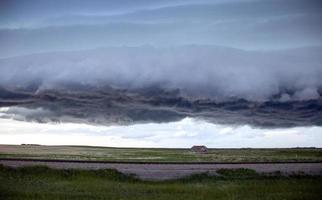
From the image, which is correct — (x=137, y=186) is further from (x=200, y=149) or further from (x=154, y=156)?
(x=200, y=149)

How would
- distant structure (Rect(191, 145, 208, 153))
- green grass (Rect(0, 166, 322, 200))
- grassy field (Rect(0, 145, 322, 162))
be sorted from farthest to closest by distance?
1. distant structure (Rect(191, 145, 208, 153))
2. grassy field (Rect(0, 145, 322, 162))
3. green grass (Rect(0, 166, 322, 200))

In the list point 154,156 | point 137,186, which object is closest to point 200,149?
point 154,156

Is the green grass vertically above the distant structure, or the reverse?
the distant structure

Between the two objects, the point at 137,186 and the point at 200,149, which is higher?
the point at 200,149

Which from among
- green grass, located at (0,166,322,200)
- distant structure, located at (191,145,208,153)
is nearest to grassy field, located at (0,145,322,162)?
distant structure, located at (191,145,208,153)

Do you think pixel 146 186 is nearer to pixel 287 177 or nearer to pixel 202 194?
pixel 202 194

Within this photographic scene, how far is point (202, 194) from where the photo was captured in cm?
2833

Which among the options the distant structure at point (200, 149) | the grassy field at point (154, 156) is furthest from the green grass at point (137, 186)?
the distant structure at point (200, 149)

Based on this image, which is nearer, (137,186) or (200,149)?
(137,186)

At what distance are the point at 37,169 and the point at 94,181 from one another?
21.5ft

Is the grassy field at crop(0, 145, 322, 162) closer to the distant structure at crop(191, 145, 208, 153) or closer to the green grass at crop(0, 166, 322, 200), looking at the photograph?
the distant structure at crop(191, 145, 208, 153)

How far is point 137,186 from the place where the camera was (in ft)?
108

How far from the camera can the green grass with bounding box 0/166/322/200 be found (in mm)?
27047

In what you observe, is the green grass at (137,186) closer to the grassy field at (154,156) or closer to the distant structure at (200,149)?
the grassy field at (154,156)
